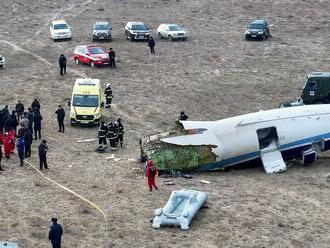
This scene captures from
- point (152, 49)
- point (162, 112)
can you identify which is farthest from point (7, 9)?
point (162, 112)

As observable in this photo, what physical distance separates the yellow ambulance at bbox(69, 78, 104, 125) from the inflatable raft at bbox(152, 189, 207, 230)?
542 inches

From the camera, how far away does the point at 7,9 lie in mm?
76562

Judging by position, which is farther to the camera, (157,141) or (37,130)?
(37,130)

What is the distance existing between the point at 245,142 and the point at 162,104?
13.2 meters

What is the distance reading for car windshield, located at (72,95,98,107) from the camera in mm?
40500

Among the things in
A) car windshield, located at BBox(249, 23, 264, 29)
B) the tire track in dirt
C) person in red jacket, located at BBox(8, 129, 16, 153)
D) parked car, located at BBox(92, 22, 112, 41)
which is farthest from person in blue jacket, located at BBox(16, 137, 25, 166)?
car windshield, located at BBox(249, 23, 264, 29)

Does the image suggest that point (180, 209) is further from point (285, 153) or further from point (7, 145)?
point (7, 145)

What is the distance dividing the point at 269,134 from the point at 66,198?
10240 mm

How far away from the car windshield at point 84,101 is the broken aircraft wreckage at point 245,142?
7139mm

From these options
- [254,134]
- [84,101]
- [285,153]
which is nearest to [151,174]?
[254,134]

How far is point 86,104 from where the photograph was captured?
40500mm

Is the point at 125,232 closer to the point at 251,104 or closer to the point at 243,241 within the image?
the point at 243,241

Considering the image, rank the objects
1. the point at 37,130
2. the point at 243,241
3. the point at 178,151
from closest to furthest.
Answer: the point at 243,241 < the point at 178,151 < the point at 37,130

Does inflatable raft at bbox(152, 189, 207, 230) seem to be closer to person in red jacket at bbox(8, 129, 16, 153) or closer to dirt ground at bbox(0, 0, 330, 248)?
dirt ground at bbox(0, 0, 330, 248)
